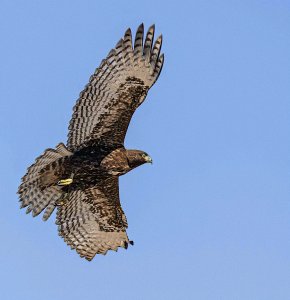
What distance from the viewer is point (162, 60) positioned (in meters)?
19.4

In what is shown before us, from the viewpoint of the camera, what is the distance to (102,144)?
765 inches

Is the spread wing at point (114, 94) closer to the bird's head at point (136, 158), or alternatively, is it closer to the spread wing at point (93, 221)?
the bird's head at point (136, 158)

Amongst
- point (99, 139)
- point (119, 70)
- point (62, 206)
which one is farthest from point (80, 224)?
point (119, 70)

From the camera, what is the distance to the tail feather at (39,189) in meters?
19.1

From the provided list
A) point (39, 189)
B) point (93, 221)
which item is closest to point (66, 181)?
point (39, 189)

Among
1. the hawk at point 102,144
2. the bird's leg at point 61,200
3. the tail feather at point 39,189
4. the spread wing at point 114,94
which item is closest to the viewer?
the tail feather at point 39,189

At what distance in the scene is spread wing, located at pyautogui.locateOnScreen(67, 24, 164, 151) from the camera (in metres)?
19.4

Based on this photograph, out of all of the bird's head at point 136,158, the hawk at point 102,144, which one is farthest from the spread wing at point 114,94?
the bird's head at point 136,158

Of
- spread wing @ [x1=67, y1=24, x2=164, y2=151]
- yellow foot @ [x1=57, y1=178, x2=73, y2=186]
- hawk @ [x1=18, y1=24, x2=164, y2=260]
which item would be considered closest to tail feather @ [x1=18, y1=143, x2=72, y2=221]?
hawk @ [x1=18, y1=24, x2=164, y2=260]

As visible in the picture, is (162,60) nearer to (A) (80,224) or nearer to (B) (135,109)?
(B) (135,109)

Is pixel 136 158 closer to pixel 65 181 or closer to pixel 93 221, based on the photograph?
pixel 65 181

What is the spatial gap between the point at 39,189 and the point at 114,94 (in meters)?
2.19

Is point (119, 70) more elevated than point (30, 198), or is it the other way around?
point (119, 70)

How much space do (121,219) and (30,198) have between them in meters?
1.74
